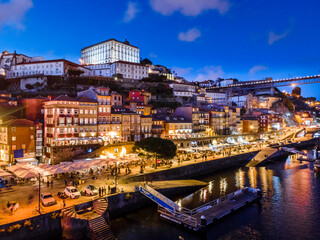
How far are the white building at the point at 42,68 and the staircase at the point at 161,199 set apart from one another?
84.5 m

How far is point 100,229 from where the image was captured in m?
23.6

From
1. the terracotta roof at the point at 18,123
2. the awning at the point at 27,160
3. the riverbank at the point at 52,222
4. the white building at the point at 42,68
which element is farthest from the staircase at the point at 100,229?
the white building at the point at 42,68

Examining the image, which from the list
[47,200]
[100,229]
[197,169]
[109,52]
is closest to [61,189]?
[47,200]

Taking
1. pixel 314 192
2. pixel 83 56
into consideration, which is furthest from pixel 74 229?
pixel 83 56

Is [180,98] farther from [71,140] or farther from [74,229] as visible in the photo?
[74,229]

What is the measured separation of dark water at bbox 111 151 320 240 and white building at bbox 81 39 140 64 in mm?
108963

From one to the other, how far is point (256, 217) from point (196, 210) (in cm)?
770

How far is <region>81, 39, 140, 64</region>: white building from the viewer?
5374 inches

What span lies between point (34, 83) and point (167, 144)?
75.8 m

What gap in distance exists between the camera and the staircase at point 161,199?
29241 mm

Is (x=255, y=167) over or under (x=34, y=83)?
under

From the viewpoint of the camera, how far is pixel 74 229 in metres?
23.6

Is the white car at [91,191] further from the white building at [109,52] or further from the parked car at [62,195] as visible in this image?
the white building at [109,52]

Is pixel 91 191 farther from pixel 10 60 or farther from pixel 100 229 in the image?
pixel 10 60
